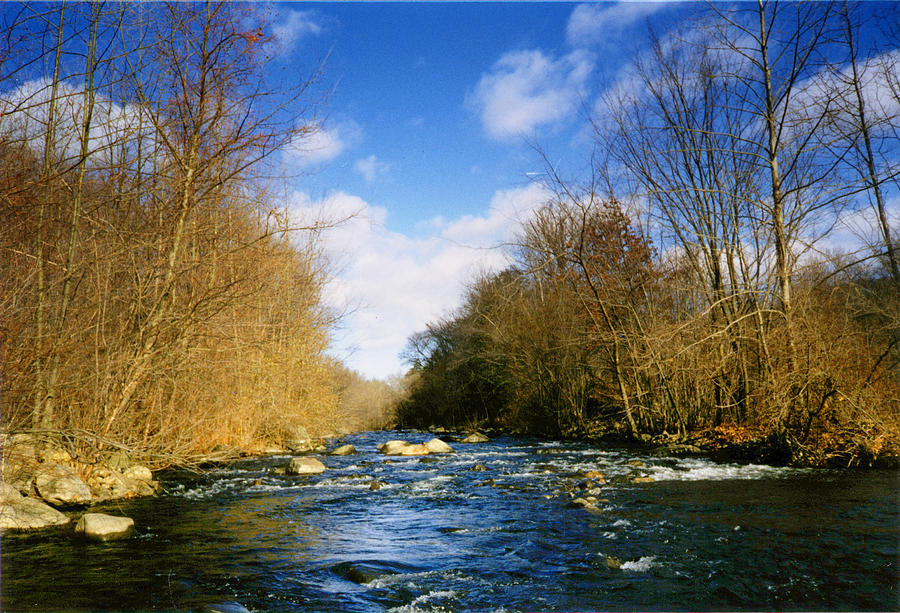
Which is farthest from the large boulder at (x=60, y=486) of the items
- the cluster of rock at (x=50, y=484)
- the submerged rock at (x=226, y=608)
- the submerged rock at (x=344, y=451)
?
the submerged rock at (x=344, y=451)

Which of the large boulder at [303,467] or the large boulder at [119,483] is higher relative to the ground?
the large boulder at [119,483]

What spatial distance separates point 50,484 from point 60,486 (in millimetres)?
125

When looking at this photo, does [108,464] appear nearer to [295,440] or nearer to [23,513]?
[23,513]

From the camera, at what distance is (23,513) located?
652 centimetres

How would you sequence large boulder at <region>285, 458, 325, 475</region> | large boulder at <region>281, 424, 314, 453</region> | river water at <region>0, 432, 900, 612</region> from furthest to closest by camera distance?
1. large boulder at <region>281, 424, 314, 453</region>
2. large boulder at <region>285, 458, 325, 475</region>
3. river water at <region>0, 432, 900, 612</region>

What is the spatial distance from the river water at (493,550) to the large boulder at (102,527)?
0.18m

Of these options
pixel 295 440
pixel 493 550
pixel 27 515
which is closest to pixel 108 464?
pixel 27 515

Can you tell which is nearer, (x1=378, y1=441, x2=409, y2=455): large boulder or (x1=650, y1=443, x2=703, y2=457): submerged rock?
(x1=650, y1=443, x2=703, y2=457): submerged rock

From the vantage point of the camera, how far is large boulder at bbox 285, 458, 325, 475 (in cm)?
1137

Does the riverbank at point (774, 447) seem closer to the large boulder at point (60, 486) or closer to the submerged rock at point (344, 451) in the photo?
the submerged rock at point (344, 451)

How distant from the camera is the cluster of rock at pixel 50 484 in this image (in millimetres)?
6445

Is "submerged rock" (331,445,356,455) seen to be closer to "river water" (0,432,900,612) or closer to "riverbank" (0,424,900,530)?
"riverbank" (0,424,900,530)

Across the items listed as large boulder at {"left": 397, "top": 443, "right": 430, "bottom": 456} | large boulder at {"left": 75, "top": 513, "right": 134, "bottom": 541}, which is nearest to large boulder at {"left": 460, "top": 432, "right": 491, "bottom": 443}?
large boulder at {"left": 397, "top": 443, "right": 430, "bottom": 456}

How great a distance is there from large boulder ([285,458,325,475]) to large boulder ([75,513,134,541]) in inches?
190
